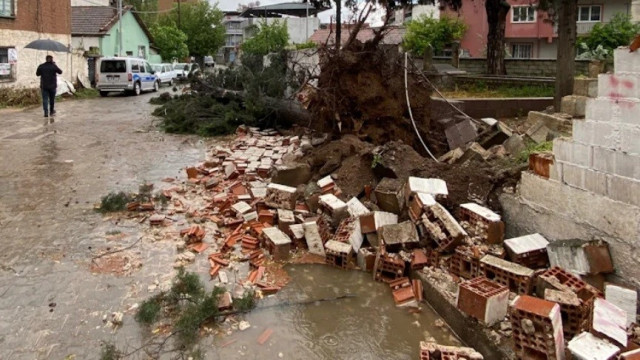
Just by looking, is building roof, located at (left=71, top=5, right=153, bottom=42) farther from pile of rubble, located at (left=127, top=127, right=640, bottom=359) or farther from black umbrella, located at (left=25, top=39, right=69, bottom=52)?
pile of rubble, located at (left=127, top=127, right=640, bottom=359)

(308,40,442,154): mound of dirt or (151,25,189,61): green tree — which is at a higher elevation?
(151,25,189,61): green tree

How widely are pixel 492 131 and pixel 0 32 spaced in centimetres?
1986

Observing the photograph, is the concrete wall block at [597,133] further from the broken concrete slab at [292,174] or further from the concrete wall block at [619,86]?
the broken concrete slab at [292,174]

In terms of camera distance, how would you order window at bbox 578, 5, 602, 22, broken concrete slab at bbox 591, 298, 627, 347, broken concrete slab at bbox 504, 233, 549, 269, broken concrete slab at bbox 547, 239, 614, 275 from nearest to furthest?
broken concrete slab at bbox 591, 298, 627, 347 < broken concrete slab at bbox 547, 239, 614, 275 < broken concrete slab at bbox 504, 233, 549, 269 < window at bbox 578, 5, 602, 22

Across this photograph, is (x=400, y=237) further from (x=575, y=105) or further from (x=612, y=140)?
(x=575, y=105)

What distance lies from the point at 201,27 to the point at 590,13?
115 ft

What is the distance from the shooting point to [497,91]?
1526cm

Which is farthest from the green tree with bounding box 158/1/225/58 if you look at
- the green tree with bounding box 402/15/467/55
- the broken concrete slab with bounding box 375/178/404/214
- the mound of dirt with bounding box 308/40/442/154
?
the broken concrete slab with bounding box 375/178/404/214

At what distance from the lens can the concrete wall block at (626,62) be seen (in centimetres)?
408

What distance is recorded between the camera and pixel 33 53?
881 inches

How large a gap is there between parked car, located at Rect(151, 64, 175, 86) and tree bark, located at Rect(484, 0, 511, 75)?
69.0 feet

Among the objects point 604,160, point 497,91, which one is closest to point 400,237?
point 604,160

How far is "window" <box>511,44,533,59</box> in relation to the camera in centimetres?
4021

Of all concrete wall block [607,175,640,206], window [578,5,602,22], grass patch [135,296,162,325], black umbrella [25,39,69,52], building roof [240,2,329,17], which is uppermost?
building roof [240,2,329,17]
